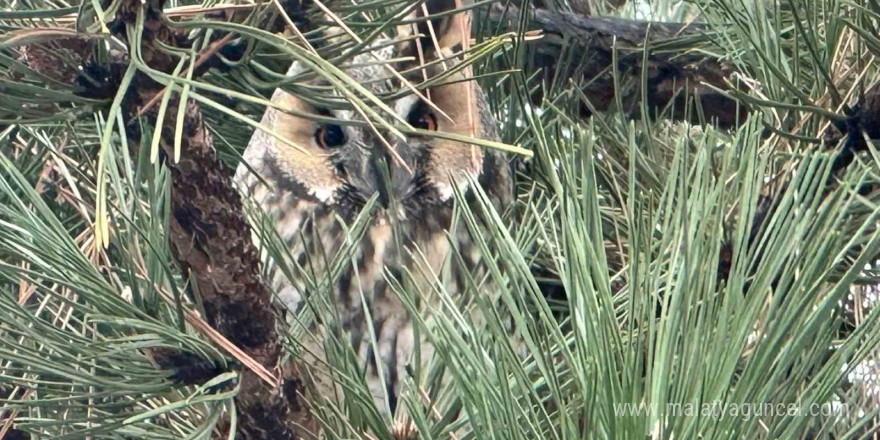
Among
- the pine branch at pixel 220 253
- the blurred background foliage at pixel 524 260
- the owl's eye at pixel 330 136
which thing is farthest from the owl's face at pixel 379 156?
the pine branch at pixel 220 253

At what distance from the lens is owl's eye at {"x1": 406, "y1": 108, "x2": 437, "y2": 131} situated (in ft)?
6.25

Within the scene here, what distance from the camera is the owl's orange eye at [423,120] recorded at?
1907 millimetres

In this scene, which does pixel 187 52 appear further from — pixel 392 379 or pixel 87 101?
pixel 392 379

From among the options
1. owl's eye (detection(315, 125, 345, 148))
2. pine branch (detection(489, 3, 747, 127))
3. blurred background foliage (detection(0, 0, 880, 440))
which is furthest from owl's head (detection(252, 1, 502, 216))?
blurred background foliage (detection(0, 0, 880, 440))

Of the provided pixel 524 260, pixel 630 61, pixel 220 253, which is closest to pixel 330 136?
pixel 630 61

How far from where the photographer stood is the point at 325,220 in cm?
184

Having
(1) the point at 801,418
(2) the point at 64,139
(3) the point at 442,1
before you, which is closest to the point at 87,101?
(2) the point at 64,139

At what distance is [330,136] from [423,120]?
148 millimetres

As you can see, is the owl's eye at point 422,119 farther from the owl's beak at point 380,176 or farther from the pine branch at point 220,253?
the pine branch at point 220,253

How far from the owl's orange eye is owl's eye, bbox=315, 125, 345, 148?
0.11m

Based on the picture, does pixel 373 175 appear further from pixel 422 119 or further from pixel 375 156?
pixel 422 119

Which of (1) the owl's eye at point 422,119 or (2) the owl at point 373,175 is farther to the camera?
(1) the owl's eye at point 422,119

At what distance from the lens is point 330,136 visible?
187cm

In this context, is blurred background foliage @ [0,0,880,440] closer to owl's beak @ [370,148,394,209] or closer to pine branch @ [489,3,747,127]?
pine branch @ [489,3,747,127]
